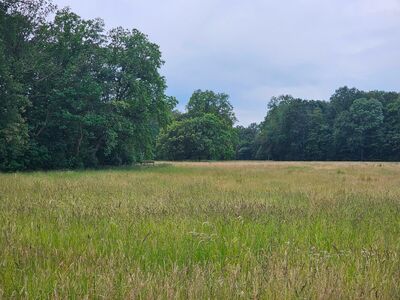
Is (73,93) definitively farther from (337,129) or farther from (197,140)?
(337,129)

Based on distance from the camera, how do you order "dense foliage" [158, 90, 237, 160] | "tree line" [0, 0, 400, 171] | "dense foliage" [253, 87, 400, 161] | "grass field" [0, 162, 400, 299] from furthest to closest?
"dense foliage" [253, 87, 400, 161]
"dense foliage" [158, 90, 237, 160]
"tree line" [0, 0, 400, 171]
"grass field" [0, 162, 400, 299]

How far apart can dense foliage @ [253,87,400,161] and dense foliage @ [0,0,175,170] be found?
6725 centimetres

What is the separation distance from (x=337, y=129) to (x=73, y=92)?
79.0 metres

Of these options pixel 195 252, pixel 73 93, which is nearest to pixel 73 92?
pixel 73 93

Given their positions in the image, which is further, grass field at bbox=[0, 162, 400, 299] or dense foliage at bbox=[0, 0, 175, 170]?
dense foliage at bbox=[0, 0, 175, 170]

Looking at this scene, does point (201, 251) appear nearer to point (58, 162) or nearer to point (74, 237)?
point (74, 237)

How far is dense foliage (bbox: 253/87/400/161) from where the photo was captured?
92250 millimetres

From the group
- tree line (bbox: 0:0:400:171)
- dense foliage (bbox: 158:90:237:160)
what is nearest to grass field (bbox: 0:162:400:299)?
tree line (bbox: 0:0:400:171)

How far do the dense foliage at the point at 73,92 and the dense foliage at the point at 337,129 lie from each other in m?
67.2

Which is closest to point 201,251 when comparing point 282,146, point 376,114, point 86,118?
point 86,118

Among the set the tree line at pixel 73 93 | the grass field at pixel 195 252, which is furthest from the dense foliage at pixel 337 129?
the grass field at pixel 195 252

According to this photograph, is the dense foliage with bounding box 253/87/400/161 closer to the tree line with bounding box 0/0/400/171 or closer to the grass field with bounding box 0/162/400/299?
the tree line with bounding box 0/0/400/171

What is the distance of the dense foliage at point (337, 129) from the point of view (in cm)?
9225

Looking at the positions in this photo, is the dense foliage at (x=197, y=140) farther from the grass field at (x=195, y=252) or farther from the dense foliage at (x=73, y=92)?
the grass field at (x=195, y=252)
